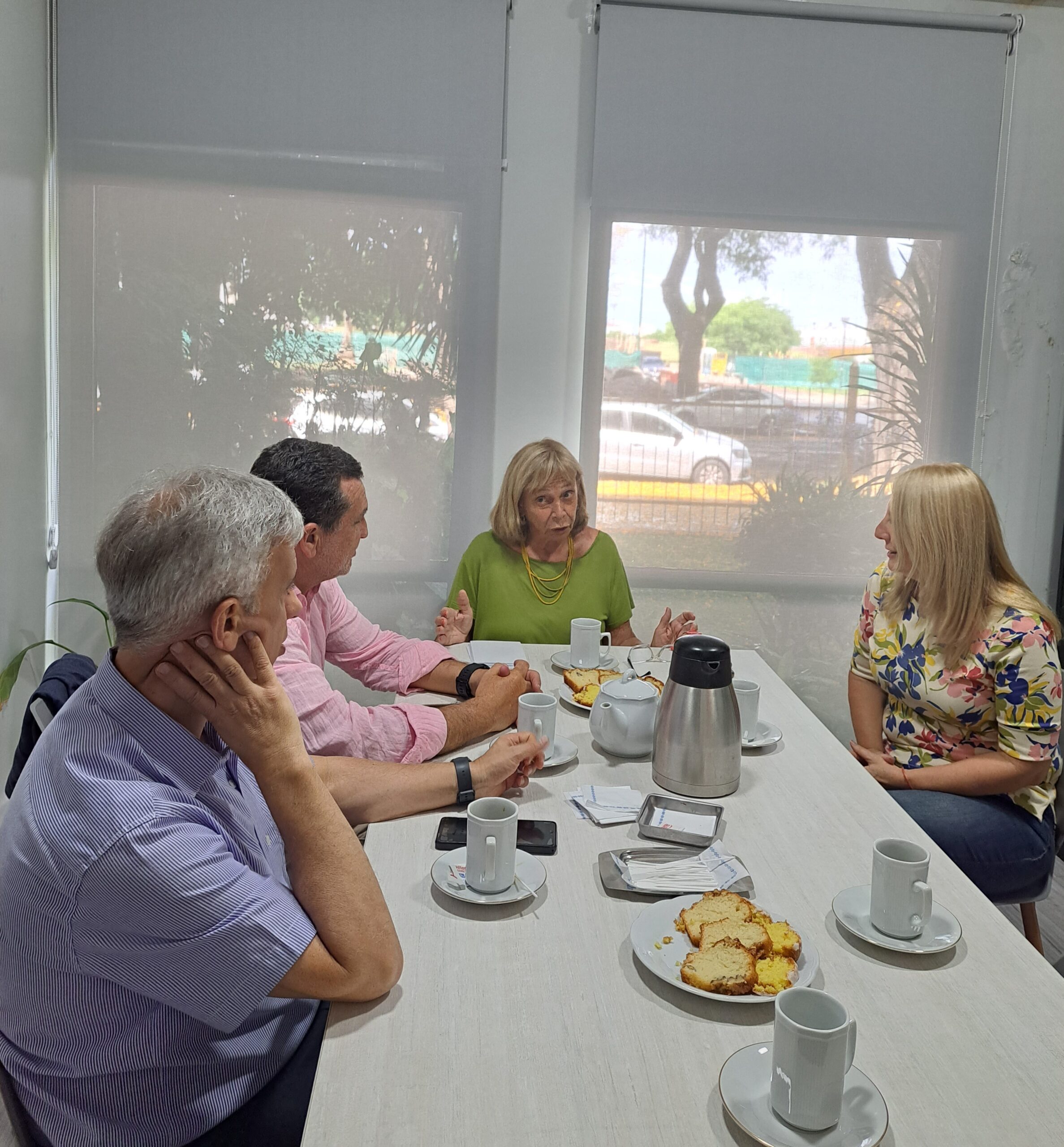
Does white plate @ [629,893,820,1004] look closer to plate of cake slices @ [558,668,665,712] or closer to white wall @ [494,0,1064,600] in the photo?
plate of cake slices @ [558,668,665,712]

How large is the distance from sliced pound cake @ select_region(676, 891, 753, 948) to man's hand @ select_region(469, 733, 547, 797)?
1.46 feet

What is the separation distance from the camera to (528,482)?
116 inches

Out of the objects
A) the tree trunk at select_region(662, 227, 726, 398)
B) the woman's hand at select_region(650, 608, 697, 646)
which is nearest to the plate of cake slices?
the woman's hand at select_region(650, 608, 697, 646)

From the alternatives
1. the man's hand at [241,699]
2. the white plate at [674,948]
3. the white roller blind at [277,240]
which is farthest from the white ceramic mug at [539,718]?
the white roller blind at [277,240]

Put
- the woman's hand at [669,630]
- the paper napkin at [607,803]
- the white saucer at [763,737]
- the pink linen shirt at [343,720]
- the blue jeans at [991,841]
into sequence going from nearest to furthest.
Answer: the paper napkin at [607,803] < the pink linen shirt at [343,720] < the white saucer at [763,737] < the blue jeans at [991,841] < the woman's hand at [669,630]

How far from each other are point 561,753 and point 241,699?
807mm

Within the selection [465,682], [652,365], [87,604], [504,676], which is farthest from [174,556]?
[652,365]

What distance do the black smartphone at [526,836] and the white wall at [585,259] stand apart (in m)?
2.04

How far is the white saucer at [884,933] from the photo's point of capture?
3.93ft

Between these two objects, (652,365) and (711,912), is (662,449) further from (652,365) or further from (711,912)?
(711,912)

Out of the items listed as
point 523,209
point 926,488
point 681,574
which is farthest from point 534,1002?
point 523,209

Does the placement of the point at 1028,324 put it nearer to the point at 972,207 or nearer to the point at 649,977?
the point at 972,207

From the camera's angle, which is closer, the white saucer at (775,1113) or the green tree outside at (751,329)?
the white saucer at (775,1113)

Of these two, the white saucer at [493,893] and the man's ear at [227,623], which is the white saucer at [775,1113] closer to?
the white saucer at [493,893]
